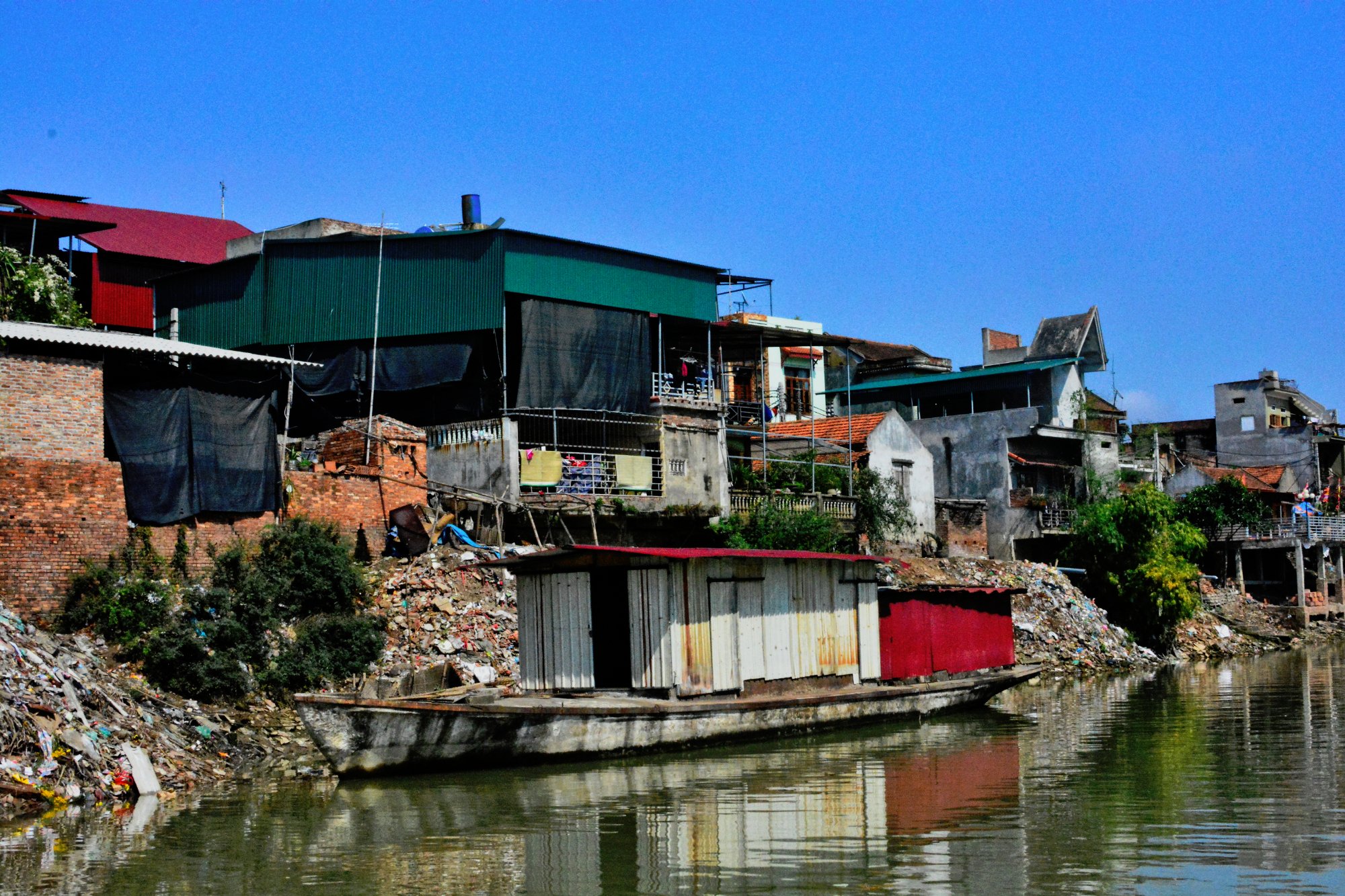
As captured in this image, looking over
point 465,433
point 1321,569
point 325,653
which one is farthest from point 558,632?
point 1321,569

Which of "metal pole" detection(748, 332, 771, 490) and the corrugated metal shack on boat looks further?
"metal pole" detection(748, 332, 771, 490)

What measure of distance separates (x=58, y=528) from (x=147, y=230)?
83.0 feet

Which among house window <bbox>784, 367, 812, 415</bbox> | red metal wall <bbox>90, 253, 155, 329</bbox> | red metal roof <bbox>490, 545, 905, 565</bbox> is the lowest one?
red metal roof <bbox>490, 545, 905, 565</bbox>

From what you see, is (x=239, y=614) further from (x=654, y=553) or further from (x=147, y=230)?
(x=147, y=230)

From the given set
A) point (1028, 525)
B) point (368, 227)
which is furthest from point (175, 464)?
point (1028, 525)

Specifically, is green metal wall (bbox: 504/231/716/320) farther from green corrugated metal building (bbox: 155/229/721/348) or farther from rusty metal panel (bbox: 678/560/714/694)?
rusty metal panel (bbox: 678/560/714/694)

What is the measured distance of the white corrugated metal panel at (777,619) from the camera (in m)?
21.4

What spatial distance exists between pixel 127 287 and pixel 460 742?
28.7 meters

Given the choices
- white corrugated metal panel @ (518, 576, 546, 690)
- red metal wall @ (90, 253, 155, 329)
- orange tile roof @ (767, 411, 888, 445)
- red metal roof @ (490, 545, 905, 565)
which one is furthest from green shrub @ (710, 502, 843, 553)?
red metal wall @ (90, 253, 155, 329)

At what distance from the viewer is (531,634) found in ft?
67.4

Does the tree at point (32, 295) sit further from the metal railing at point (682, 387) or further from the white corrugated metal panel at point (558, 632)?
the white corrugated metal panel at point (558, 632)

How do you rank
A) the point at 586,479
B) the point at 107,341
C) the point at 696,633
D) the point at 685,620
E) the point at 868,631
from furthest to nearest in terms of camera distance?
1. the point at 586,479
2. the point at 868,631
3. the point at 107,341
4. the point at 696,633
5. the point at 685,620

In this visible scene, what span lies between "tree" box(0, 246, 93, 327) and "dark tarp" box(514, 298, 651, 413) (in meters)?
10.2

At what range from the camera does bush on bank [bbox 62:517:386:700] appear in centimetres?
2017
